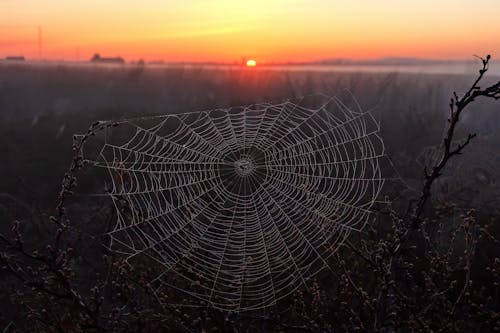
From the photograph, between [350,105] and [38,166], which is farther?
[350,105]

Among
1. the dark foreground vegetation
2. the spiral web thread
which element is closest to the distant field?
the dark foreground vegetation

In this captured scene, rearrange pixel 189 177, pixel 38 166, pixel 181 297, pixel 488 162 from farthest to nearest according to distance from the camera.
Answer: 1. pixel 38 166
2. pixel 488 162
3. pixel 189 177
4. pixel 181 297

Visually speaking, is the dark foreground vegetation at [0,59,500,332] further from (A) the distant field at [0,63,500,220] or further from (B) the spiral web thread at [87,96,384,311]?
(B) the spiral web thread at [87,96,384,311]

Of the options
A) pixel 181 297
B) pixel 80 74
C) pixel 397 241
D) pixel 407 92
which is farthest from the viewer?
pixel 80 74

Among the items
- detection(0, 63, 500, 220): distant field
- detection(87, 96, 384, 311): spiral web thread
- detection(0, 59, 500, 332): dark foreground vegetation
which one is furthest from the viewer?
detection(0, 63, 500, 220): distant field

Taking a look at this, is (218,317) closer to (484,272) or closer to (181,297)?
(181,297)

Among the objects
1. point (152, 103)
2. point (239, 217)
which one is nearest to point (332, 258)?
point (239, 217)

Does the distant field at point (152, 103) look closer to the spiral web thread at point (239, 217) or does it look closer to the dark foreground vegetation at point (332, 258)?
the dark foreground vegetation at point (332, 258)

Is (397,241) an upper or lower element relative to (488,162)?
upper

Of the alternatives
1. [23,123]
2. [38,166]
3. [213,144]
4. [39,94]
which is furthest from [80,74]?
[213,144]

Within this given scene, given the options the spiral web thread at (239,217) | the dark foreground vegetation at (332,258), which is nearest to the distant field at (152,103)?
the dark foreground vegetation at (332,258)
